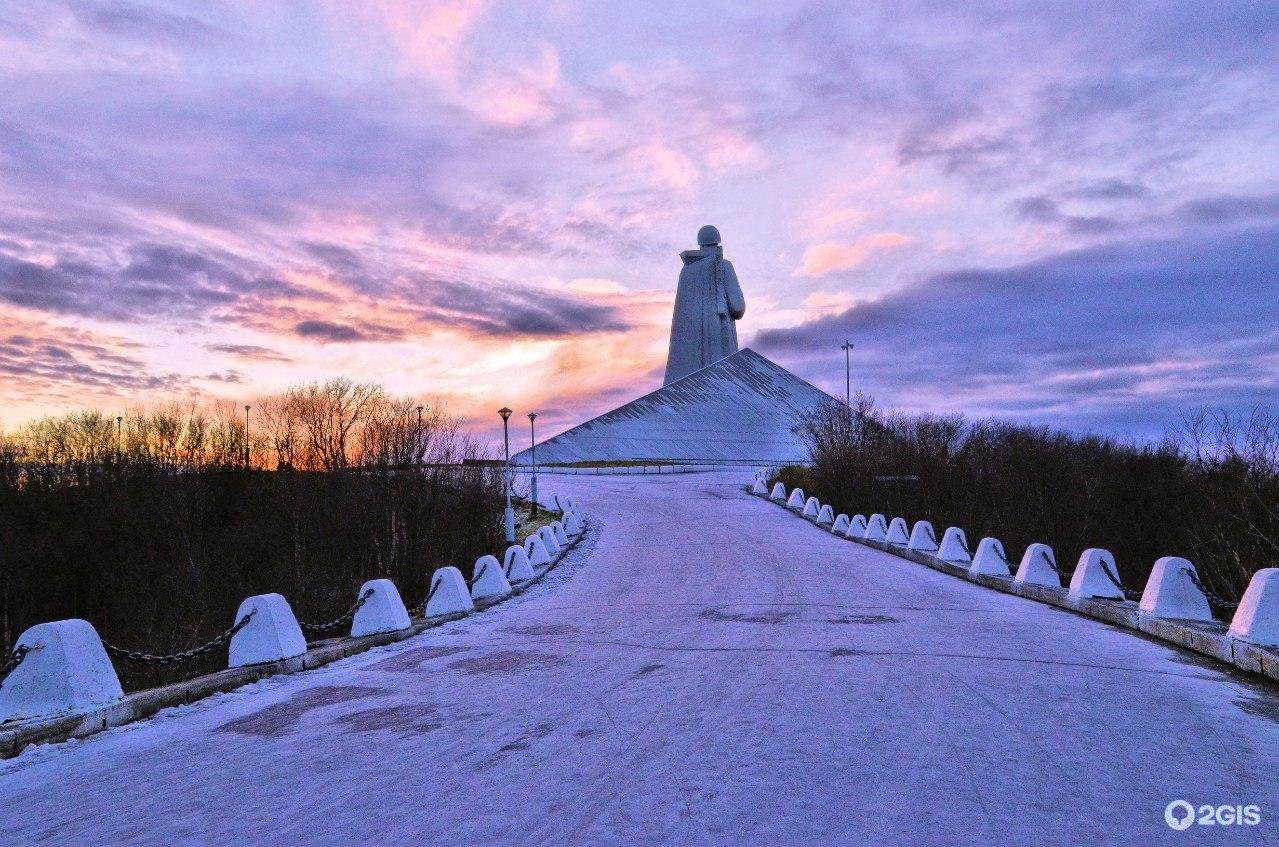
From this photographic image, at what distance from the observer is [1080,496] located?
31094mm

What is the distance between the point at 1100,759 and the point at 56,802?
6151 millimetres

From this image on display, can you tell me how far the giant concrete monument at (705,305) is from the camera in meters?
105

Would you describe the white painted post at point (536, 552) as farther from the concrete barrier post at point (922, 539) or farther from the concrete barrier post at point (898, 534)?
the concrete barrier post at point (898, 534)

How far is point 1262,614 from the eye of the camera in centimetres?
851

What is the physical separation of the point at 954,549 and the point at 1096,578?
6.48m

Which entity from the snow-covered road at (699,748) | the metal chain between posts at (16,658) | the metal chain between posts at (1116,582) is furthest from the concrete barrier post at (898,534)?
the metal chain between posts at (16,658)

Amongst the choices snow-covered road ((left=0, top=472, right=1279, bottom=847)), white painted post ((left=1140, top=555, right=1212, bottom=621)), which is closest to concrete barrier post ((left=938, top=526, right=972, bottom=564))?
snow-covered road ((left=0, top=472, right=1279, bottom=847))

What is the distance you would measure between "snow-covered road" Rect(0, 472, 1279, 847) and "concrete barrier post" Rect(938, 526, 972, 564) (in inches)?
294

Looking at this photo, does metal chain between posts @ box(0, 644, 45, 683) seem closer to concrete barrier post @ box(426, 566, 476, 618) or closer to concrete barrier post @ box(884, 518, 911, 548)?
concrete barrier post @ box(426, 566, 476, 618)

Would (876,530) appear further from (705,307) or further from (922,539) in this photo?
(705,307)

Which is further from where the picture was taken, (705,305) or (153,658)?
(705,305)

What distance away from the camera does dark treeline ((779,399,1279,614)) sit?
22.1 m

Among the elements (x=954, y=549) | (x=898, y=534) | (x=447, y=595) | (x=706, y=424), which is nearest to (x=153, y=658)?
(x=447, y=595)

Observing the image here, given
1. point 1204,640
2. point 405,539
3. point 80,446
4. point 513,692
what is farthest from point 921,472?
point 80,446
